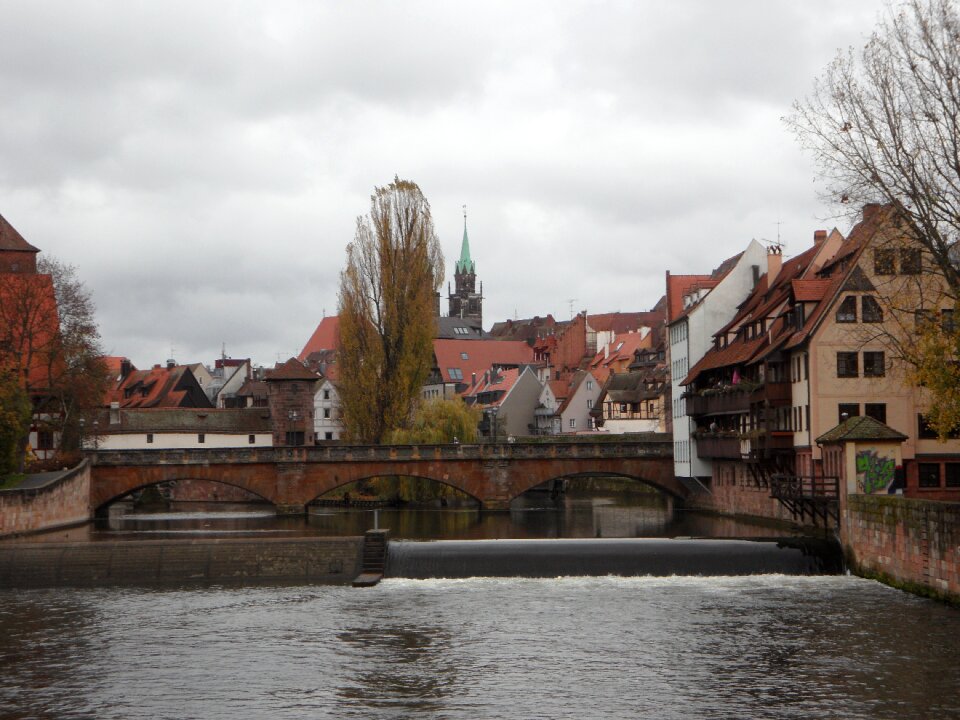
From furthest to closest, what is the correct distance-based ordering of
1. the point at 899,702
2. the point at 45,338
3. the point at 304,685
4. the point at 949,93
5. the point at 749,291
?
the point at 45,338 < the point at 749,291 < the point at 949,93 < the point at 304,685 < the point at 899,702

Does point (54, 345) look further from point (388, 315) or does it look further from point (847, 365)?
point (847, 365)

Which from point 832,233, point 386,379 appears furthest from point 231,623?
point 386,379

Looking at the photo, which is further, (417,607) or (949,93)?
(417,607)

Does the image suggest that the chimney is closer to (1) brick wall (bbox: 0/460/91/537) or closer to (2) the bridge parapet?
(2) the bridge parapet

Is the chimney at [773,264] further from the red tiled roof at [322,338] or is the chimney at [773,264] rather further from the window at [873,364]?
the red tiled roof at [322,338]

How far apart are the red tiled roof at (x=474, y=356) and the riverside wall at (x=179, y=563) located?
11079 cm

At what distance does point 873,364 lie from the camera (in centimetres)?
5488

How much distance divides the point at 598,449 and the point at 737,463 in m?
11.0

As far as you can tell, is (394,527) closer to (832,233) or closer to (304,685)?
(832,233)

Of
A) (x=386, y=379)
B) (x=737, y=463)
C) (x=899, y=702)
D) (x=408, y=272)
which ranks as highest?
(x=408, y=272)

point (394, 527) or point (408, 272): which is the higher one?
point (408, 272)

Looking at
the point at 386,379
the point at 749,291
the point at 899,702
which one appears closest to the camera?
the point at 899,702

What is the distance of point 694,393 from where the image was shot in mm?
72438

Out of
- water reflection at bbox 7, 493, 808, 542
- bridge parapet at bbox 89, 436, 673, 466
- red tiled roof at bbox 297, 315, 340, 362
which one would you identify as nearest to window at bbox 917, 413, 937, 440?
water reflection at bbox 7, 493, 808, 542
